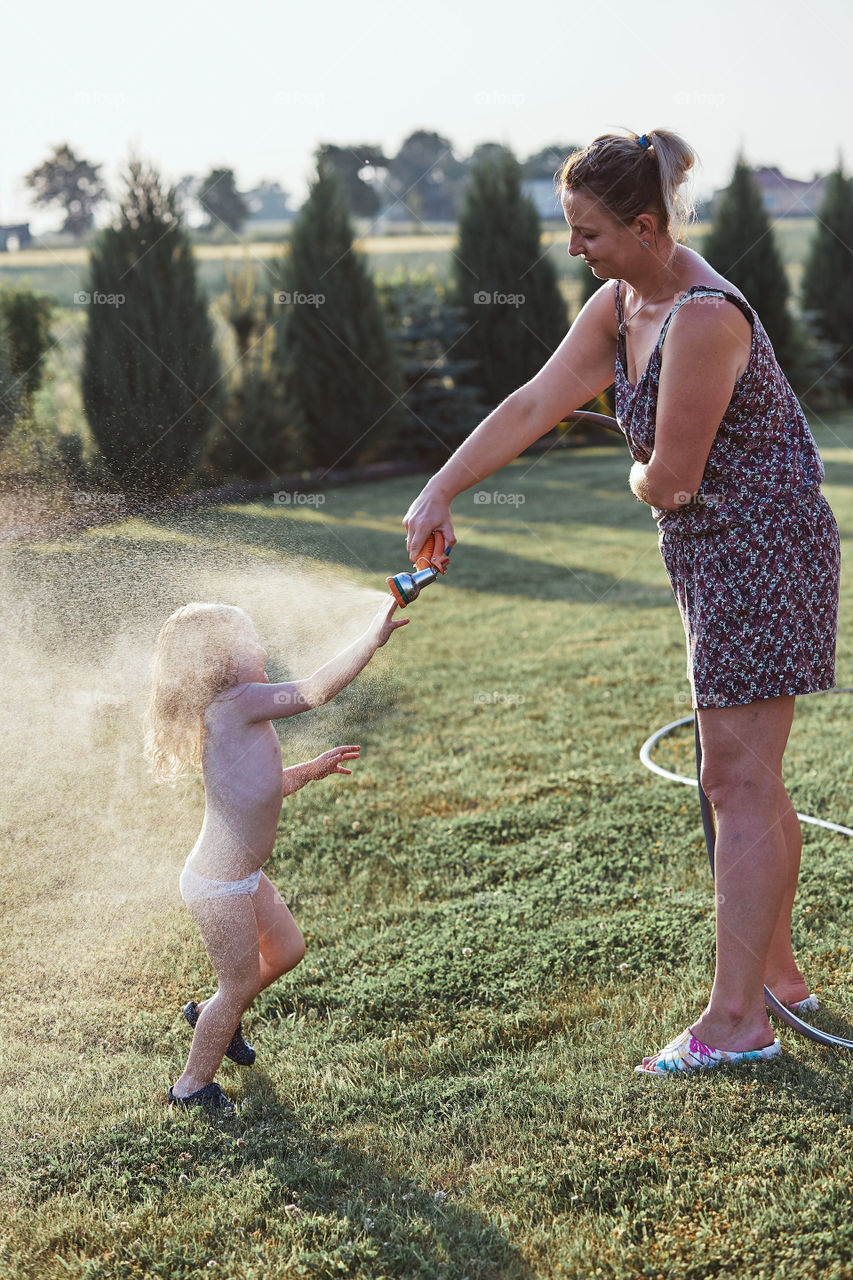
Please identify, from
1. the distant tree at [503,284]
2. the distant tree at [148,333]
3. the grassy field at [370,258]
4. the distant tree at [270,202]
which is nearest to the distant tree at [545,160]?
the grassy field at [370,258]

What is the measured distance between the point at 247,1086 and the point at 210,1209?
422 mm

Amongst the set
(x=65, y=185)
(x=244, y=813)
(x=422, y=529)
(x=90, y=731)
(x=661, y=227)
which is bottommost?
(x=90, y=731)

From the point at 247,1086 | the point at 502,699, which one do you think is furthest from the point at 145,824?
the point at 502,699

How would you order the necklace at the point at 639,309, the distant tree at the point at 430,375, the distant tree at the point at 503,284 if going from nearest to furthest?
the necklace at the point at 639,309 < the distant tree at the point at 430,375 < the distant tree at the point at 503,284

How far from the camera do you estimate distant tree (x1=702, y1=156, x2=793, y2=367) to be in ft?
59.9

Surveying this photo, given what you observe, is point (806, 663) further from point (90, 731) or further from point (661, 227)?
point (90, 731)

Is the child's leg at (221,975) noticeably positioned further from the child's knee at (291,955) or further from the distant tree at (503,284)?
the distant tree at (503,284)

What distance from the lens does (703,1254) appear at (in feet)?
6.05

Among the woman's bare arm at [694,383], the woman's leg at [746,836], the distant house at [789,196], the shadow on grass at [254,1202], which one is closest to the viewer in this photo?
the shadow on grass at [254,1202]

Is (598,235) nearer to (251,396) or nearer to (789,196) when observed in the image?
(251,396)

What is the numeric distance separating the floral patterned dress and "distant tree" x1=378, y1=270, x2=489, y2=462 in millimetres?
12527

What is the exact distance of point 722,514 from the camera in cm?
225

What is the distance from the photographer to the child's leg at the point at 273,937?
247cm

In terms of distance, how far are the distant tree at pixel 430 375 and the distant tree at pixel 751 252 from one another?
5516mm
